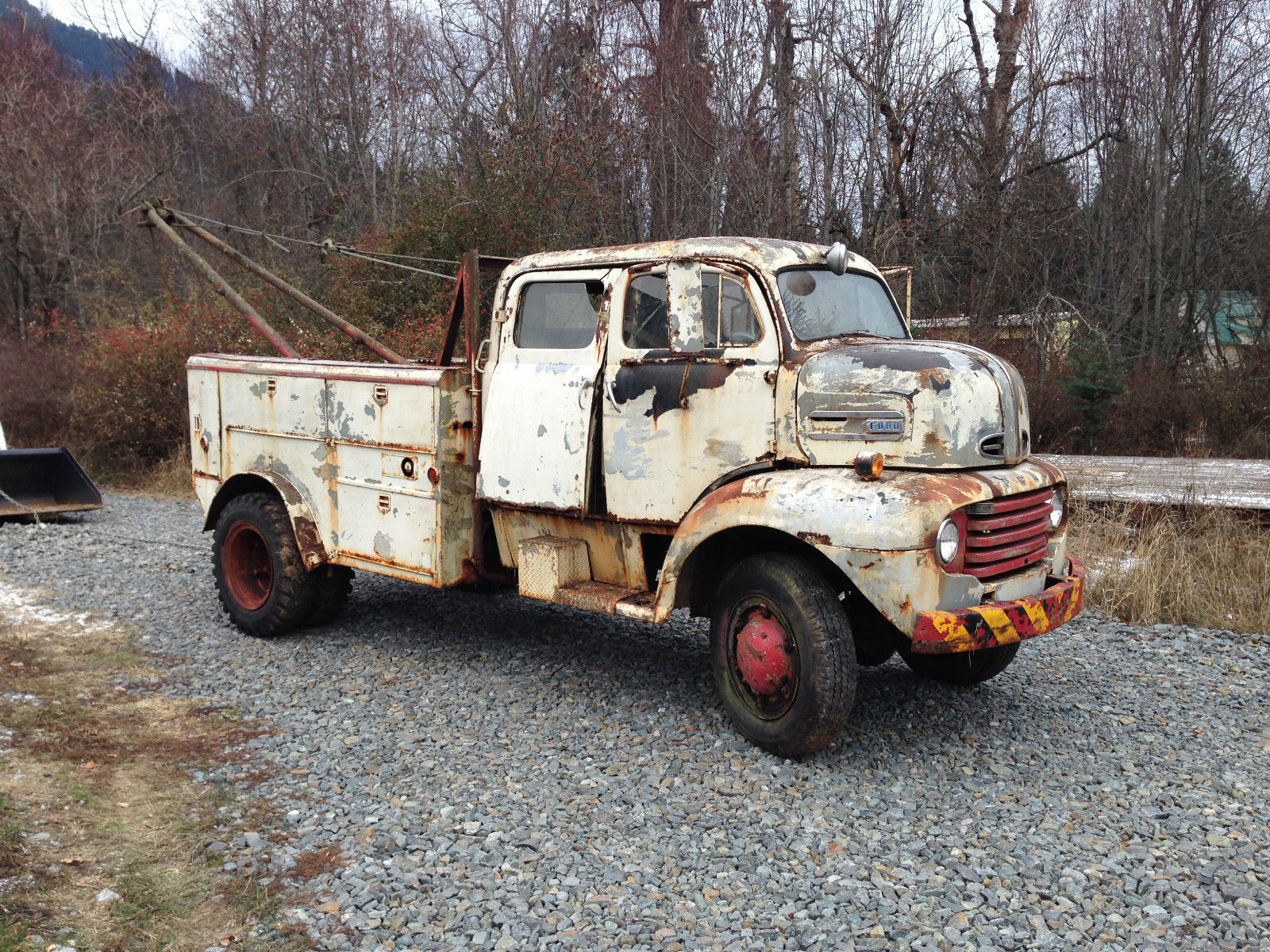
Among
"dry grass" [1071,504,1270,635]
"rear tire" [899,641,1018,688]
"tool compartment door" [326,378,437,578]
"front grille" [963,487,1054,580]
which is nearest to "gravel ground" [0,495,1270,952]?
"rear tire" [899,641,1018,688]

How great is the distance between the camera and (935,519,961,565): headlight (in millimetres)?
4020

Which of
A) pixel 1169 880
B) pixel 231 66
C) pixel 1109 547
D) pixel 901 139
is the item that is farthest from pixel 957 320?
pixel 231 66

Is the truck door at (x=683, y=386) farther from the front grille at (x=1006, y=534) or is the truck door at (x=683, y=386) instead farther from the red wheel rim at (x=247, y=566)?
the red wheel rim at (x=247, y=566)

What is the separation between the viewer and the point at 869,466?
413 cm

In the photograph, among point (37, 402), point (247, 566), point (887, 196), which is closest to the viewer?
point (247, 566)

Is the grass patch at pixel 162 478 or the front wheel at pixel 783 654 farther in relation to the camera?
the grass patch at pixel 162 478

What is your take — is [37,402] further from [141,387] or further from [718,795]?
[718,795]

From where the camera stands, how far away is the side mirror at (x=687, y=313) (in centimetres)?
473

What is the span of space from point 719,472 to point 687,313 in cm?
76

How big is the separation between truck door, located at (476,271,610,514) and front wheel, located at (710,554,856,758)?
3.22ft

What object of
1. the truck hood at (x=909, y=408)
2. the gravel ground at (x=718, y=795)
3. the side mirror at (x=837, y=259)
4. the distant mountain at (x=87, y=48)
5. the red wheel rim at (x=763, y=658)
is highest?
the distant mountain at (x=87, y=48)

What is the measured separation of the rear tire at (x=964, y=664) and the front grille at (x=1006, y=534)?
755 millimetres

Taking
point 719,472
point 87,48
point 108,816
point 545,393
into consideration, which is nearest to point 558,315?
point 545,393

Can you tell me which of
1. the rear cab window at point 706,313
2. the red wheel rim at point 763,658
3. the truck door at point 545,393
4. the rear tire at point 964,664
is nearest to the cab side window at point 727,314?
the rear cab window at point 706,313
